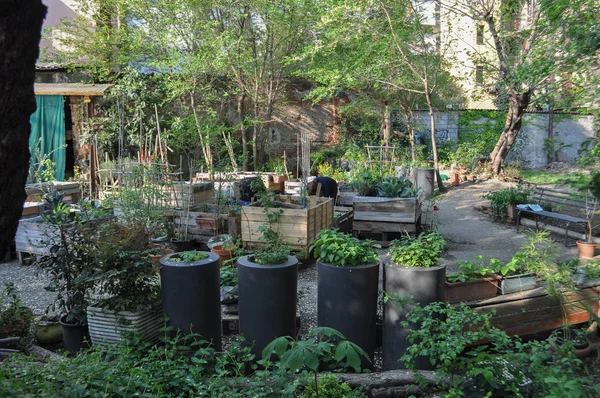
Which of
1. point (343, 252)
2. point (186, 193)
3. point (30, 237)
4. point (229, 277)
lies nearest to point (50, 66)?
point (186, 193)

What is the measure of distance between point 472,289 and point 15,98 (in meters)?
4.26

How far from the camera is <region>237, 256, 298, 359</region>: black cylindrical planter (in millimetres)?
4578

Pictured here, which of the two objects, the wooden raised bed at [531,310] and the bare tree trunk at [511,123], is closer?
the wooden raised bed at [531,310]

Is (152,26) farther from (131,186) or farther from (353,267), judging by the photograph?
(353,267)

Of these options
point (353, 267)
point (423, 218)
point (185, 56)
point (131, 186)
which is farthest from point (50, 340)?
point (185, 56)

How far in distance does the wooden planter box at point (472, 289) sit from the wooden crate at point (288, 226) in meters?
3.19

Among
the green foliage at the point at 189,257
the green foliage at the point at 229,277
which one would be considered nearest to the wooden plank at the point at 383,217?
the green foliage at the point at 229,277

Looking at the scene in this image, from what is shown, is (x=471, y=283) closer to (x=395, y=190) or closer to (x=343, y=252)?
(x=343, y=252)

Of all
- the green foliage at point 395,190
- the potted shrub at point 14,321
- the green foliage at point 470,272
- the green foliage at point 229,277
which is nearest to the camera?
the potted shrub at point 14,321

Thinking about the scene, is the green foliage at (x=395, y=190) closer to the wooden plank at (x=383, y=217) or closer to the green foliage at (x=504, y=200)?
the wooden plank at (x=383, y=217)

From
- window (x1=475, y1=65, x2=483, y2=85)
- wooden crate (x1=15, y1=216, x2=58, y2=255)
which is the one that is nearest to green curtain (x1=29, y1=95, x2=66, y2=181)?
wooden crate (x1=15, y1=216, x2=58, y2=255)

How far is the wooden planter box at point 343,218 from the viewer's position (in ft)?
31.0

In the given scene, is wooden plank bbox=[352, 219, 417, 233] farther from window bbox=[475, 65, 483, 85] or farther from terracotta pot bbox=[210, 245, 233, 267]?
window bbox=[475, 65, 483, 85]

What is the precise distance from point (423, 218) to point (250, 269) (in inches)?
296
